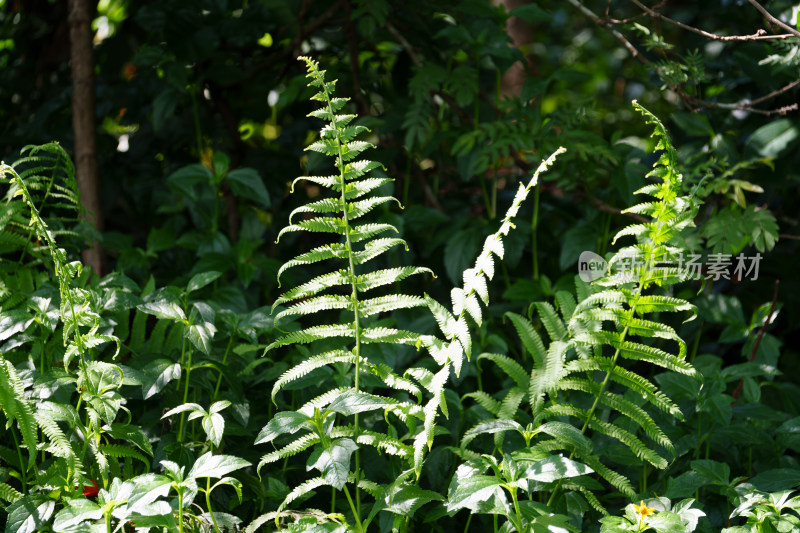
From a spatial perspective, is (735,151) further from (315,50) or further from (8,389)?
(8,389)

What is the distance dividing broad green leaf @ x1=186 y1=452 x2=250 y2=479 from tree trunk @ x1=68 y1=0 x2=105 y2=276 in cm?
144

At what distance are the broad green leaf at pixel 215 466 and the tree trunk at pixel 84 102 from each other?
1435 mm

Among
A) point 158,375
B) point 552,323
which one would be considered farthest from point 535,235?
point 158,375

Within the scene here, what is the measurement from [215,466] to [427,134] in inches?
64.6

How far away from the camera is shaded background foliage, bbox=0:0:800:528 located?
238 cm

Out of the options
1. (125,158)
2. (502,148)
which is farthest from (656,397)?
(125,158)

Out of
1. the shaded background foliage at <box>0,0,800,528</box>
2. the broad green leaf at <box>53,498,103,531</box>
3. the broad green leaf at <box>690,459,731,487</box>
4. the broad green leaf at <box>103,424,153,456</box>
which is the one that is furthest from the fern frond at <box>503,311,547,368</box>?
the broad green leaf at <box>53,498,103,531</box>

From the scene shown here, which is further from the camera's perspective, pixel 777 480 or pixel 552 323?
pixel 552 323

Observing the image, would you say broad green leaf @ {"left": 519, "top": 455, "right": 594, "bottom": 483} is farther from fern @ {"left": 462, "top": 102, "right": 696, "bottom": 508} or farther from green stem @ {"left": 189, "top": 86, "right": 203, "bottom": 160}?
green stem @ {"left": 189, "top": 86, "right": 203, "bottom": 160}

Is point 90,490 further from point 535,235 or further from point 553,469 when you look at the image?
point 535,235

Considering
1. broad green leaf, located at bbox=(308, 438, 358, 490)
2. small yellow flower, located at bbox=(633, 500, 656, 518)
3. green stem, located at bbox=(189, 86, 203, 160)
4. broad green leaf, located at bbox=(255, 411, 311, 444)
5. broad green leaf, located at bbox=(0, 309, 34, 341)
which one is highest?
green stem, located at bbox=(189, 86, 203, 160)

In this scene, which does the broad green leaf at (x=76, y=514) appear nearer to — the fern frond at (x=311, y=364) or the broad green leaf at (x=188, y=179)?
the fern frond at (x=311, y=364)

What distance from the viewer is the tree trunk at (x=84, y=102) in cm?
254

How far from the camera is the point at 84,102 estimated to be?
2.57 m
